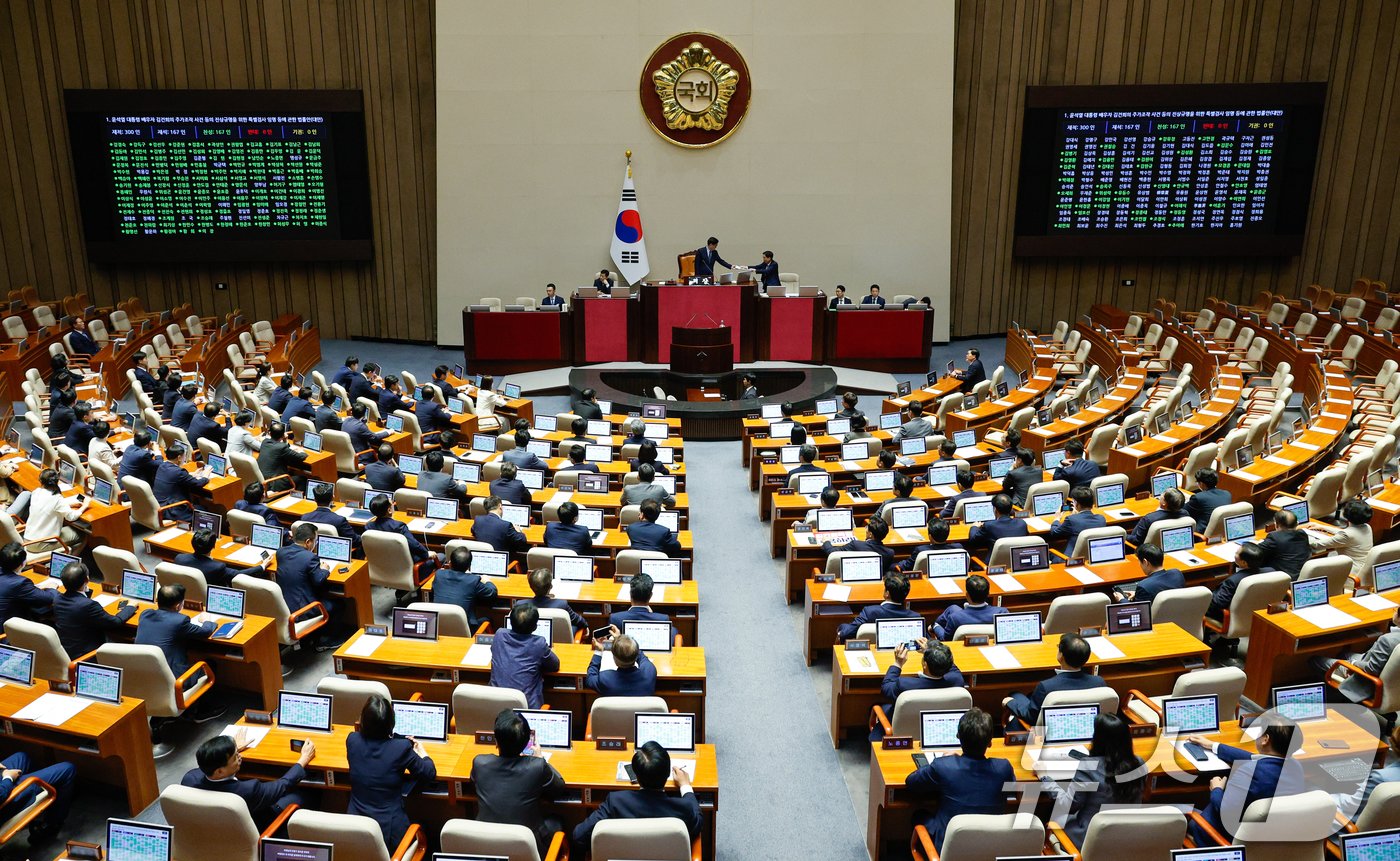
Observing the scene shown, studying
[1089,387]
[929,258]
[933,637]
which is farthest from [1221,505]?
[929,258]

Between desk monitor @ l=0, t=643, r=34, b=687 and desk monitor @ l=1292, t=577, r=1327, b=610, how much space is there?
332 inches

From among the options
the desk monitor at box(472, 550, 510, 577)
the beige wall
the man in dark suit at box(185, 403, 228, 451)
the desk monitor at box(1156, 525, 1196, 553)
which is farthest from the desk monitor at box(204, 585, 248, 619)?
the beige wall

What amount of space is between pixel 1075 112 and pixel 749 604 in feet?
44.6

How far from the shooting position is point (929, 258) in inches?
760

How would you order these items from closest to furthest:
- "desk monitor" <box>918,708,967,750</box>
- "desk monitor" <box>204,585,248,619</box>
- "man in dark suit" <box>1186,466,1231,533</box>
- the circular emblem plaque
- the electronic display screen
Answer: "desk monitor" <box>918,708,967,750</box> → "desk monitor" <box>204,585,248,619</box> → "man in dark suit" <box>1186,466,1231,533</box> → the electronic display screen → the circular emblem plaque

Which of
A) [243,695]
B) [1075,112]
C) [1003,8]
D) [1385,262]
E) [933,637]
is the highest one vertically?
[1003,8]

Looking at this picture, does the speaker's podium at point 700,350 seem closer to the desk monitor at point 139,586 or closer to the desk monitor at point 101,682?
the desk monitor at point 139,586

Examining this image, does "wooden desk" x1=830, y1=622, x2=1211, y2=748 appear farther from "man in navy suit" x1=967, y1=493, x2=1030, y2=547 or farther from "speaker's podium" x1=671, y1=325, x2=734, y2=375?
"speaker's podium" x1=671, y1=325, x2=734, y2=375

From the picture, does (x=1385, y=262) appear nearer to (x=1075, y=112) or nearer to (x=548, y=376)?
(x=1075, y=112)

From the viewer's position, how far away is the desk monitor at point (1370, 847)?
14.8 ft

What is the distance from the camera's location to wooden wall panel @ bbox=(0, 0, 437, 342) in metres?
18.3

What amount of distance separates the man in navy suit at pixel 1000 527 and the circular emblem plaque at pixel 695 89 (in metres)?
12.0

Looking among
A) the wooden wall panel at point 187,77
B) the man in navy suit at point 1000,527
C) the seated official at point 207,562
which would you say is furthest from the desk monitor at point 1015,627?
the wooden wall panel at point 187,77

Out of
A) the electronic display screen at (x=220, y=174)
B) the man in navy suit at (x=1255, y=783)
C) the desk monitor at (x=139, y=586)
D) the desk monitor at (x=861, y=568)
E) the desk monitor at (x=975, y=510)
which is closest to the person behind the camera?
the man in navy suit at (x=1255, y=783)
